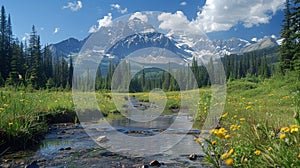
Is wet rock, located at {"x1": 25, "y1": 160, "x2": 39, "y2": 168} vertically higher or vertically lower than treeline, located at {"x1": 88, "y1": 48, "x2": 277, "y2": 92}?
lower

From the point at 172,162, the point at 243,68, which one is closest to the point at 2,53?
the point at 172,162

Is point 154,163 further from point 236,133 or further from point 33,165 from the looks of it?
point 33,165

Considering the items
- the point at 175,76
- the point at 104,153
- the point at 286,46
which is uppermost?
the point at 286,46

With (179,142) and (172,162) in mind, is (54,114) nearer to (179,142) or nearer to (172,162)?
(179,142)

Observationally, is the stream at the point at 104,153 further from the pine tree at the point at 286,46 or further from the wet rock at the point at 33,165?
the pine tree at the point at 286,46

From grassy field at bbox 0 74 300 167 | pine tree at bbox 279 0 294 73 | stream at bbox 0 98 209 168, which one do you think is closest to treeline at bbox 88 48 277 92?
grassy field at bbox 0 74 300 167

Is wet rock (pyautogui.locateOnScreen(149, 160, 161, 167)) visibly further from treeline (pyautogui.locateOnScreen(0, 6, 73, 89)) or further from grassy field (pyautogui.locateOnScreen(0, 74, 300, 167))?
treeline (pyautogui.locateOnScreen(0, 6, 73, 89))

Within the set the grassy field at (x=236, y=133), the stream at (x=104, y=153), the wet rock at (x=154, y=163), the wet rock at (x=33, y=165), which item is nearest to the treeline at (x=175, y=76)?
the grassy field at (x=236, y=133)

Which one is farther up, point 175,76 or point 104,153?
point 175,76

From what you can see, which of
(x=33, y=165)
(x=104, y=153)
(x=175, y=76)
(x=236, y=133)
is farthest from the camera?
(x=175, y=76)

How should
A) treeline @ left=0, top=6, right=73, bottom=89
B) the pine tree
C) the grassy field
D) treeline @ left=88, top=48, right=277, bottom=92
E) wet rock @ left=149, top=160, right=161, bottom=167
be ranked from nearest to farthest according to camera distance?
the grassy field → wet rock @ left=149, top=160, right=161, bottom=167 → treeline @ left=88, top=48, right=277, bottom=92 → the pine tree → treeline @ left=0, top=6, right=73, bottom=89

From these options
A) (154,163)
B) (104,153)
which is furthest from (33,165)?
(154,163)

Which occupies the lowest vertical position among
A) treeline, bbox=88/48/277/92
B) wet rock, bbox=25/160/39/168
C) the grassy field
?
wet rock, bbox=25/160/39/168

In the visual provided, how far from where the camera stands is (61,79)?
263 ft
